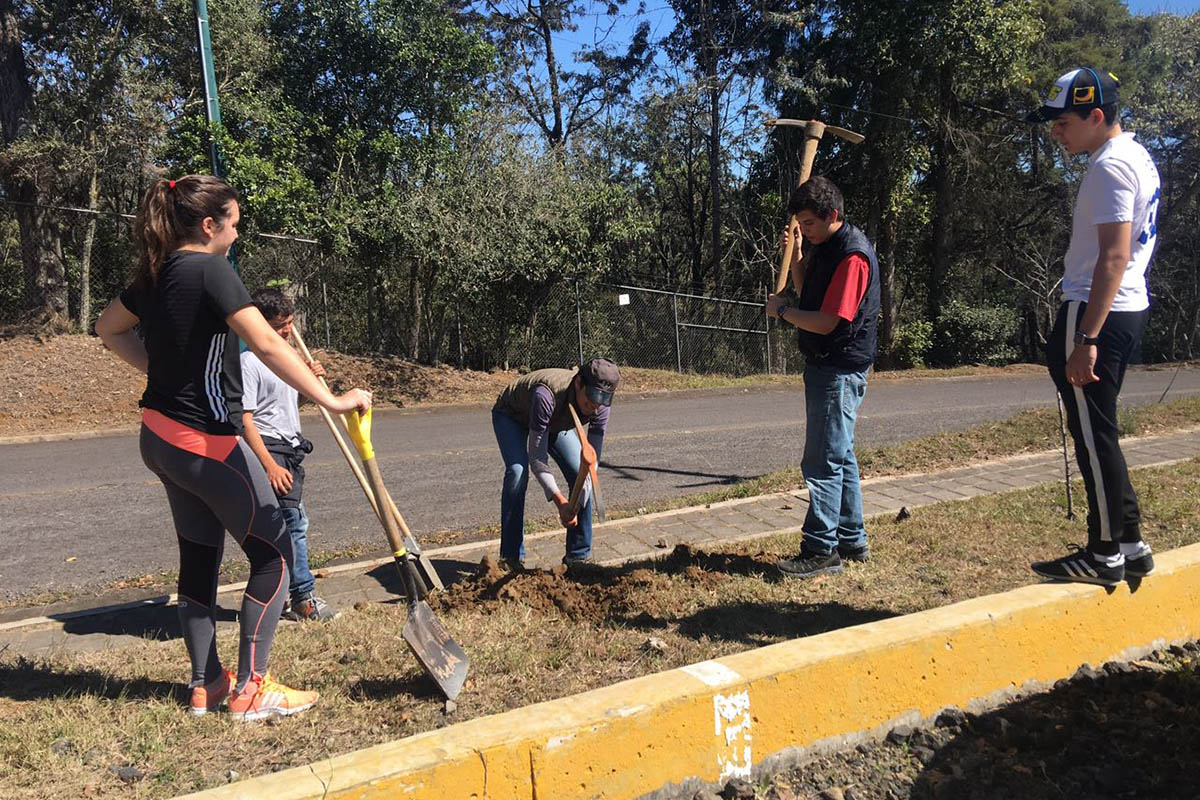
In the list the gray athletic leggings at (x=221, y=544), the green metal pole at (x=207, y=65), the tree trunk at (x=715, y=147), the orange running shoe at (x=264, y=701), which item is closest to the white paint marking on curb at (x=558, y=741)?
the orange running shoe at (x=264, y=701)

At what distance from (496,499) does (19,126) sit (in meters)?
14.5

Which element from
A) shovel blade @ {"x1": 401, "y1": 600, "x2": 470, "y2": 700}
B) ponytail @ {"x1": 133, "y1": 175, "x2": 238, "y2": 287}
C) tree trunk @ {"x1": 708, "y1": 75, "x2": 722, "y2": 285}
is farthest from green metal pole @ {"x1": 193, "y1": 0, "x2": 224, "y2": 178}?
tree trunk @ {"x1": 708, "y1": 75, "x2": 722, "y2": 285}

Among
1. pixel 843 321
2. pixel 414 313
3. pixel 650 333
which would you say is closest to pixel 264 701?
pixel 843 321

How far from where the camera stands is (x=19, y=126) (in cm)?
1527

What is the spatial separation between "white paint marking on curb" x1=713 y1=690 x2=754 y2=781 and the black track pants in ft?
6.15

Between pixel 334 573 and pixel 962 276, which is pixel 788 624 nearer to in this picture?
pixel 334 573

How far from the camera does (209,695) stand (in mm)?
3029

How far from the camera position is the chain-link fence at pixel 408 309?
53.9 ft

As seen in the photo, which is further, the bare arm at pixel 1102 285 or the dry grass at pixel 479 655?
the bare arm at pixel 1102 285

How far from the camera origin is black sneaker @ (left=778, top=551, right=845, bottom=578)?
4328 mm

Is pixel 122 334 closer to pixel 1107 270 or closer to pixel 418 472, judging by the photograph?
pixel 1107 270

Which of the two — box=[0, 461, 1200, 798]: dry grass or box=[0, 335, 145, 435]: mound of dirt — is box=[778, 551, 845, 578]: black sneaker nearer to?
box=[0, 461, 1200, 798]: dry grass

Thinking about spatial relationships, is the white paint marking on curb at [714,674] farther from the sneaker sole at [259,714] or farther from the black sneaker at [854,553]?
the black sneaker at [854,553]

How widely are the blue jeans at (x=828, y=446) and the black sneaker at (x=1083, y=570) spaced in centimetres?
108
